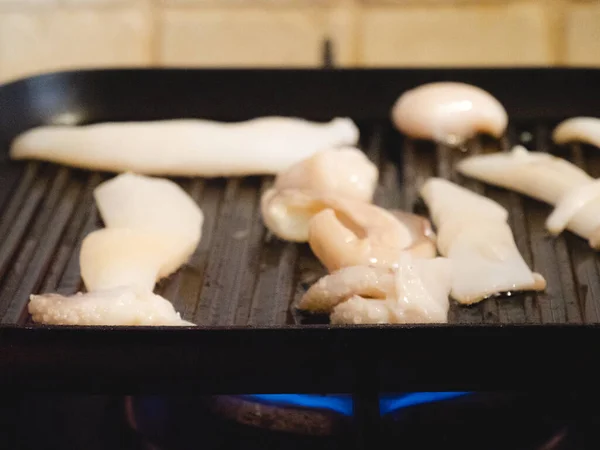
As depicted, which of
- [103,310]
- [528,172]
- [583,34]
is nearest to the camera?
[103,310]

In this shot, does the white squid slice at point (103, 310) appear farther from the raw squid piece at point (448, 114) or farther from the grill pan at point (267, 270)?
the raw squid piece at point (448, 114)

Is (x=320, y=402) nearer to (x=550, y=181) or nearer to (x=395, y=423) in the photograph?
(x=395, y=423)

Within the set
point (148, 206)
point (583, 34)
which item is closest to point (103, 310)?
point (148, 206)

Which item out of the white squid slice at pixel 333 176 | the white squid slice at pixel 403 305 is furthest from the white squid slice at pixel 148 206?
the white squid slice at pixel 403 305

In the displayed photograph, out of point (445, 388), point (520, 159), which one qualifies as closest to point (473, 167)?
point (520, 159)

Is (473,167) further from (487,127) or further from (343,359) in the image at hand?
(343,359)

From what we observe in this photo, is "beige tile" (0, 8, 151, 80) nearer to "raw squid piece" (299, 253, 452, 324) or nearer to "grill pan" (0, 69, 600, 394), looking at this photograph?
"grill pan" (0, 69, 600, 394)
